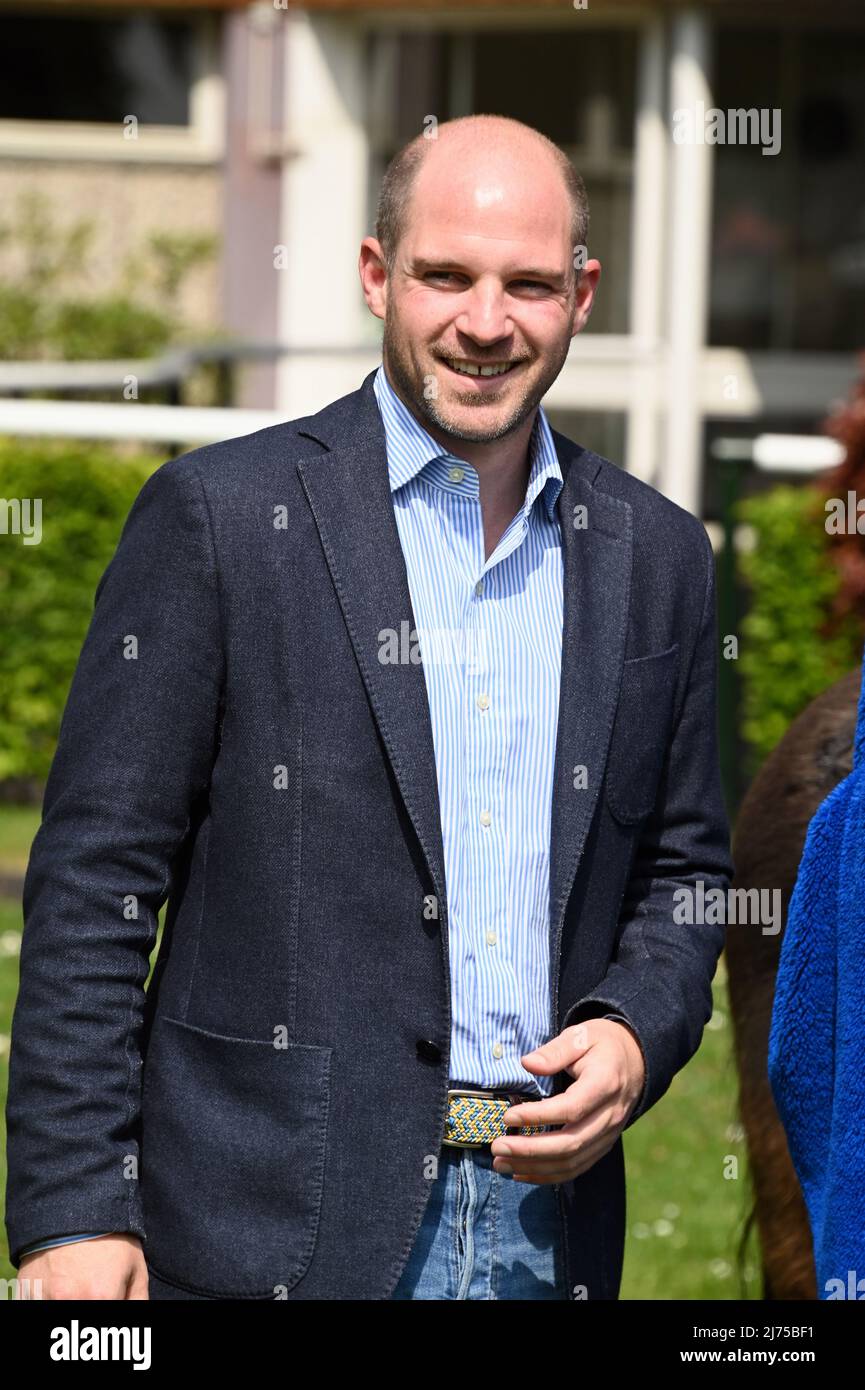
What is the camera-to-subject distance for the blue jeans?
2480mm

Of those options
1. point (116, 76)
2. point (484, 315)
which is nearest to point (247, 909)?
point (484, 315)

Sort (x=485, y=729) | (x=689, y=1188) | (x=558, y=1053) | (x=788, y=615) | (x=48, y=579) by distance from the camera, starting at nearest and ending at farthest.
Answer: (x=558, y=1053)
(x=485, y=729)
(x=689, y=1188)
(x=788, y=615)
(x=48, y=579)

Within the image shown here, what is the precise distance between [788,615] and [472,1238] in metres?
7.62

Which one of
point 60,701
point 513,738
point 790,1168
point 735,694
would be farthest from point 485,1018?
point 60,701

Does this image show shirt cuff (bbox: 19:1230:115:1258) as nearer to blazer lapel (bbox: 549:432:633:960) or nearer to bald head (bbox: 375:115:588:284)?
blazer lapel (bbox: 549:432:633:960)

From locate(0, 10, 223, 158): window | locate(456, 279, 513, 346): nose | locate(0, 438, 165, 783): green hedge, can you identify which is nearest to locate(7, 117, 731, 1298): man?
locate(456, 279, 513, 346): nose

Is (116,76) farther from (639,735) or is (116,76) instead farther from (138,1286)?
(138,1286)

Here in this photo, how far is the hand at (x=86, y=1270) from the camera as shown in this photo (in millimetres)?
2295

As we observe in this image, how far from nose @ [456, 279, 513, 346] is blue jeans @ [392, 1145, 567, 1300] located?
1035 mm

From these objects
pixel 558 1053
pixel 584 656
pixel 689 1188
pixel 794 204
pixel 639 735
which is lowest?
pixel 689 1188

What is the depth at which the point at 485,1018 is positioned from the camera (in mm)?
2477

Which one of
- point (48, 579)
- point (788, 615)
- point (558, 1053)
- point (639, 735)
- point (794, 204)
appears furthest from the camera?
point (794, 204)

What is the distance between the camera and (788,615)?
387 inches

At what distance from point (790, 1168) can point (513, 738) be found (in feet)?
4.97
